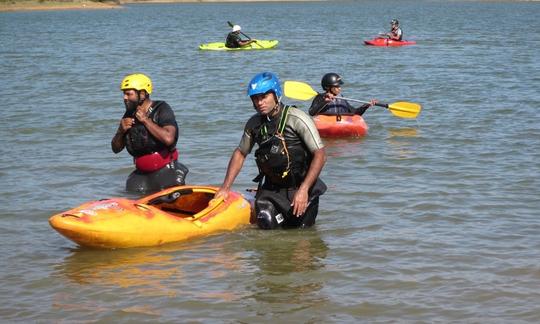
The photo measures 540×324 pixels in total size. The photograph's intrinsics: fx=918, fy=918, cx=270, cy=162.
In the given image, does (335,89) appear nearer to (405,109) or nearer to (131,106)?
(405,109)

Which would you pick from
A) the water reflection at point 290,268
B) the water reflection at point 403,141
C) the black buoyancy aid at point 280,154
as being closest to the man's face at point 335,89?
the water reflection at point 403,141

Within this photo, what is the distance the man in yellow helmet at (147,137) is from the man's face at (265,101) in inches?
62.8

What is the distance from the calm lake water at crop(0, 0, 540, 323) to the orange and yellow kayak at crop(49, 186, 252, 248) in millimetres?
114

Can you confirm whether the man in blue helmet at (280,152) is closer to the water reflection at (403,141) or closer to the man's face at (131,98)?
the man's face at (131,98)

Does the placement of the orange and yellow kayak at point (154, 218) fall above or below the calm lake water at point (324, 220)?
above

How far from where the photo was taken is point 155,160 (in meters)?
8.96

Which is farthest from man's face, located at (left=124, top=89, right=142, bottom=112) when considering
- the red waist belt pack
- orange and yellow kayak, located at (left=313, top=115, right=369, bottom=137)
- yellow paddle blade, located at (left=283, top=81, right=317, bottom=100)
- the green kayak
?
the green kayak

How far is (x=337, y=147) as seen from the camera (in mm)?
12875

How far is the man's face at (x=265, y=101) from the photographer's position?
23.7 ft

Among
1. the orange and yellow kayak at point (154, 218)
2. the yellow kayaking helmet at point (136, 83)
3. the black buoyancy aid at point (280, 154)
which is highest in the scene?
the yellow kayaking helmet at point (136, 83)

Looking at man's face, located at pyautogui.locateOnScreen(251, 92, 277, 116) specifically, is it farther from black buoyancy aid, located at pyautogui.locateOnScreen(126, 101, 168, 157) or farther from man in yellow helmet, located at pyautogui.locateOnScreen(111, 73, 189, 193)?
black buoyancy aid, located at pyautogui.locateOnScreen(126, 101, 168, 157)

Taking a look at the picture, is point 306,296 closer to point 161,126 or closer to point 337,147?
point 161,126

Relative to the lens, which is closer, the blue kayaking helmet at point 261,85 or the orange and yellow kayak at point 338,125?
the blue kayaking helmet at point 261,85

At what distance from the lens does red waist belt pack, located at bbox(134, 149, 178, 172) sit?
8945 millimetres
